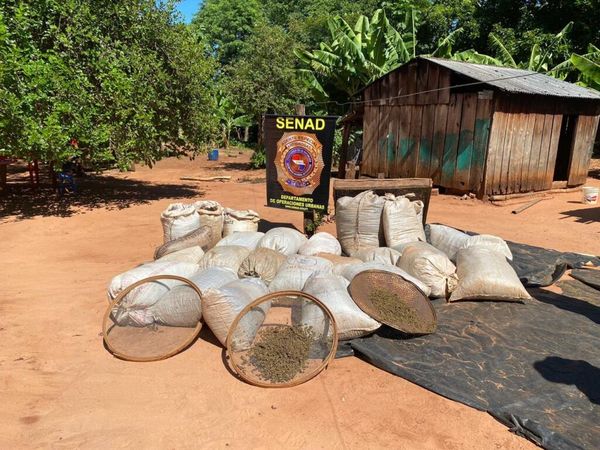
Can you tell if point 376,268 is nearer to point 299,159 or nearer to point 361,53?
point 299,159

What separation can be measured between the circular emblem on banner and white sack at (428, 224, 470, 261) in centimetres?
183

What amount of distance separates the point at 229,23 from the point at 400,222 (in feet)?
92.0

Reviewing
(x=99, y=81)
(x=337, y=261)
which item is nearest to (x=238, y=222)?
(x=337, y=261)

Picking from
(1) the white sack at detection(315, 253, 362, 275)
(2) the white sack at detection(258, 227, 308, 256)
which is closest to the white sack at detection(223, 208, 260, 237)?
(2) the white sack at detection(258, 227, 308, 256)

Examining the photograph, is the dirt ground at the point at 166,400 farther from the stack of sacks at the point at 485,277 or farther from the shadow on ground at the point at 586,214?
the shadow on ground at the point at 586,214

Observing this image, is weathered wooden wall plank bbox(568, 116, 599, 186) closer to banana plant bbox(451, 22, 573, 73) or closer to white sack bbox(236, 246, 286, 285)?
banana plant bbox(451, 22, 573, 73)

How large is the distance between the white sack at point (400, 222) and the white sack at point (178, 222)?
2674mm

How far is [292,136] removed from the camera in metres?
6.90

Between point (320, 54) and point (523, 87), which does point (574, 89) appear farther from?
point (320, 54)

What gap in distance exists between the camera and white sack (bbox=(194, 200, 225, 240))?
670 centimetres

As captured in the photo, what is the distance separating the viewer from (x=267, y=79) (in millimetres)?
17734

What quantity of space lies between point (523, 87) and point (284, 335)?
34.3ft

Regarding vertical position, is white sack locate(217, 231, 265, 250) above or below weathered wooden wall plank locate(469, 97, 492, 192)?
below

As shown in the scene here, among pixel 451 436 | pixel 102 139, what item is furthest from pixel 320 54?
pixel 451 436
